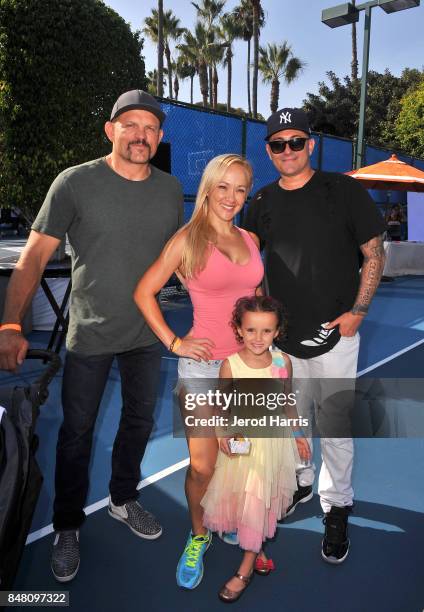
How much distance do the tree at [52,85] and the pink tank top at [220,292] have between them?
906 cm

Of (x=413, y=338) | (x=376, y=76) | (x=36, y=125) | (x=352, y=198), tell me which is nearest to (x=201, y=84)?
(x=376, y=76)

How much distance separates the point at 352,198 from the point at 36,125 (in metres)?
9.18

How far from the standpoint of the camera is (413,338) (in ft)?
27.0

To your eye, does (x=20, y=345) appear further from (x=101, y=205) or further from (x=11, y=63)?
(x=11, y=63)

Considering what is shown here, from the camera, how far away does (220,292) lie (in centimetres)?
255

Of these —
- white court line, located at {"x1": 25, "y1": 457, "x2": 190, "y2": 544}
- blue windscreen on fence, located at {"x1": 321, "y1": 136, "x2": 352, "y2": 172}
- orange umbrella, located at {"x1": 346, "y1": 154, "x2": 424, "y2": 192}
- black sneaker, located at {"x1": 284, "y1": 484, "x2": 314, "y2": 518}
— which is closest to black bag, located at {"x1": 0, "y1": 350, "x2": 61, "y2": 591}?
white court line, located at {"x1": 25, "y1": 457, "x2": 190, "y2": 544}

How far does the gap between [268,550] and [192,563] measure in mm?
529

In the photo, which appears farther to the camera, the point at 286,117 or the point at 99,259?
the point at 286,117

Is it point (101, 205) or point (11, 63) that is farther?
point (11, 63)

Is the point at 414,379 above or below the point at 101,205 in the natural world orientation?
below

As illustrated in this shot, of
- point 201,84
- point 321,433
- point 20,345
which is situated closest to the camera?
point 20,345

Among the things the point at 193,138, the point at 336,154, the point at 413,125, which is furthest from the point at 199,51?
the point at 193,138

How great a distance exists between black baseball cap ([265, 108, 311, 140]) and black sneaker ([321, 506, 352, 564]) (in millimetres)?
2225

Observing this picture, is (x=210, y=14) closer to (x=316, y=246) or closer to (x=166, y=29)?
(x=166, y=29)
